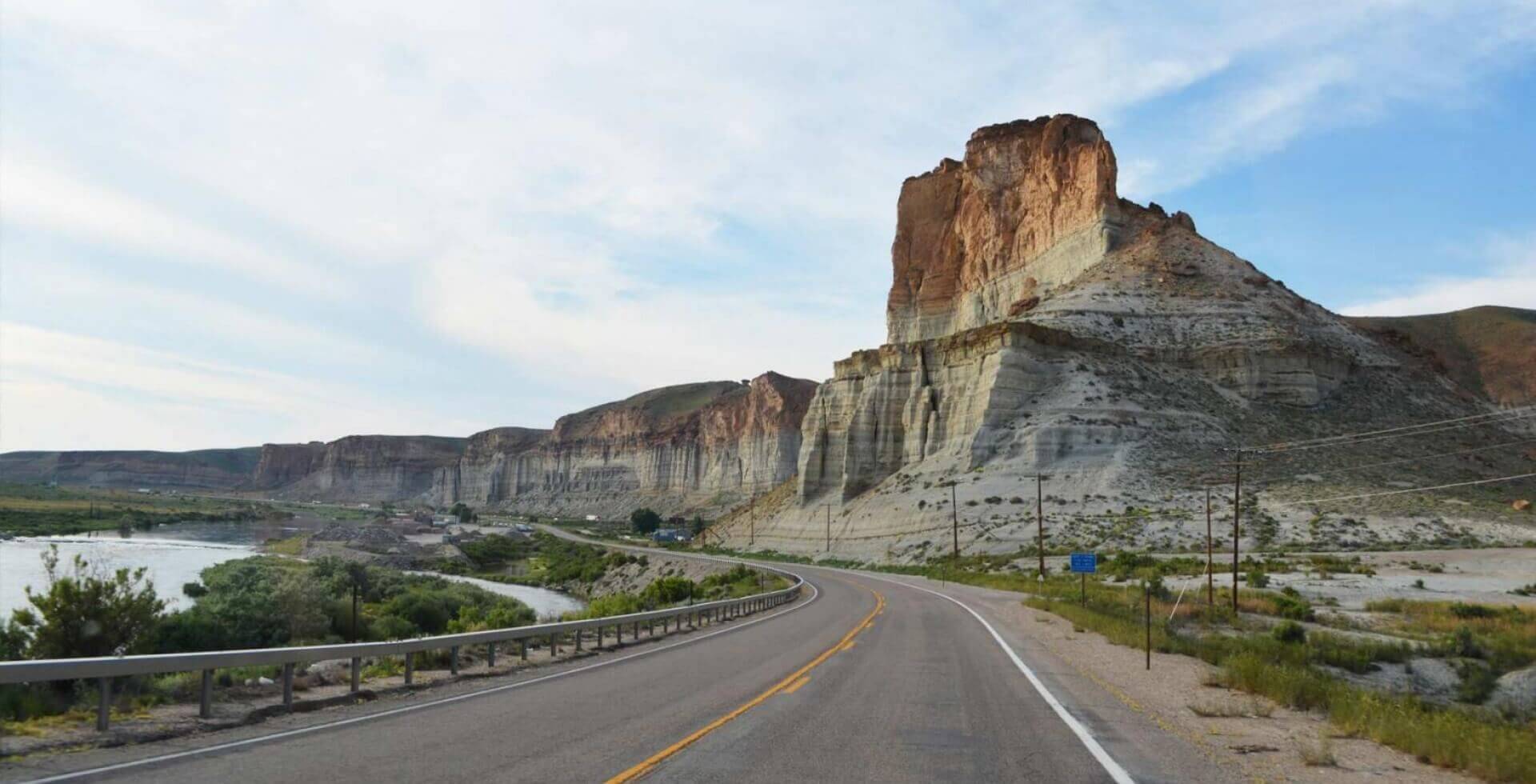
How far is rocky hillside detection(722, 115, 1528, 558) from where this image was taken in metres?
67.9

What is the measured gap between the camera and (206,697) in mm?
10125

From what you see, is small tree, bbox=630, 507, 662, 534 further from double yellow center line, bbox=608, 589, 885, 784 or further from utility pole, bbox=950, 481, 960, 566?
double yellow center line, bbox=608, 589, 885, 784

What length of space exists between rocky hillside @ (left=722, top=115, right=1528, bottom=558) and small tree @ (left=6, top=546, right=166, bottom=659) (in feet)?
173

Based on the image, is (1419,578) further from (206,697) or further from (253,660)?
(206,697)

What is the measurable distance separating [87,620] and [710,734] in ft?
40.8

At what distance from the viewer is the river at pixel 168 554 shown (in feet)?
170

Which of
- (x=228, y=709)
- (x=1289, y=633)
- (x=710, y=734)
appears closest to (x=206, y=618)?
(x=228, y=709)

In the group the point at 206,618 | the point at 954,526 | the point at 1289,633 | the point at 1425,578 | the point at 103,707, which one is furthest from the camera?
the point at 954,526

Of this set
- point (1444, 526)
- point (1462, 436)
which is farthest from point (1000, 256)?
point (1444, 526)

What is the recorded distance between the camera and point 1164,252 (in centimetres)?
9238

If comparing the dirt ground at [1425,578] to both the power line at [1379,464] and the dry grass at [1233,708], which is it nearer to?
the power line at [1379,464]

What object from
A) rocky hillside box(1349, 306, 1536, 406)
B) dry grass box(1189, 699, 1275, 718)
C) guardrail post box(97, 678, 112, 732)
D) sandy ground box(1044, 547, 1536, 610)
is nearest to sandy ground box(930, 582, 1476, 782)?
dry grass box(1189, 699, 1275, 718)

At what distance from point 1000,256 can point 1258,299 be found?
105ft

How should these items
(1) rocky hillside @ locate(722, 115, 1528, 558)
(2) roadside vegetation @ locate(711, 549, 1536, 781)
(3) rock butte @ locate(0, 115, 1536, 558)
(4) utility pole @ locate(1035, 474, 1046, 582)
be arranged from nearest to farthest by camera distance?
(2) roadside vegetation @ locate(711, 549, 1536, 781)
(4) utility pole @ locate(1035, 474, 1046, 582)
(1) rocky hillside @ locate(722, 115, 1528, 558)
(3) rock butte @ locate(0, 115, 1536, 558)
